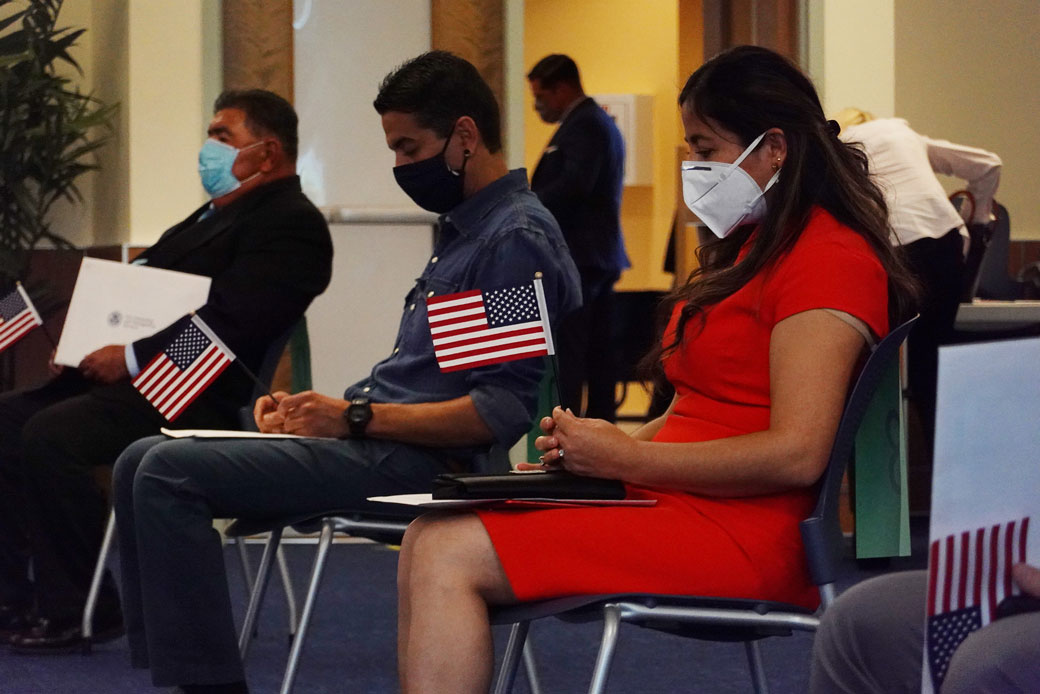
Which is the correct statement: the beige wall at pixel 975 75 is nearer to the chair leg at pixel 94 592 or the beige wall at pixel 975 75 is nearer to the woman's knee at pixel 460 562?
the chair leg at pixel 94 592

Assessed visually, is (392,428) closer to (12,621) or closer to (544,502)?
(544,502)

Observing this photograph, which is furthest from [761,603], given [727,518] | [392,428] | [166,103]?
[166,103]

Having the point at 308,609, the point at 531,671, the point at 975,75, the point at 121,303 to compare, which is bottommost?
the point at 531,671

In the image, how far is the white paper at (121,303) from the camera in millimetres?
3365

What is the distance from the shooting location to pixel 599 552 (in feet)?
5.69

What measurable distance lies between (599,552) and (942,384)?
0.65m

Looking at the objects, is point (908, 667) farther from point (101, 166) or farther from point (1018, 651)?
point (101, 166)

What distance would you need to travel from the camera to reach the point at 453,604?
1.70 metres

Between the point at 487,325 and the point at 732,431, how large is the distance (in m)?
0.61

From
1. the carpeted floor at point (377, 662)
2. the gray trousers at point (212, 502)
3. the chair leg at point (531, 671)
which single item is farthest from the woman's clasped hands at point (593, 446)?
the carpeted floor at point (377, 662)

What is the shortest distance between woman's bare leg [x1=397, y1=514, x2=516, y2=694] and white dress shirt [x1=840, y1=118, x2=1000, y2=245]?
114 inches

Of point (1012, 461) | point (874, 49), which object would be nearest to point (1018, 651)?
point (1012, 461)

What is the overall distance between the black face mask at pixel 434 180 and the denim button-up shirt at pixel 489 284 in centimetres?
4

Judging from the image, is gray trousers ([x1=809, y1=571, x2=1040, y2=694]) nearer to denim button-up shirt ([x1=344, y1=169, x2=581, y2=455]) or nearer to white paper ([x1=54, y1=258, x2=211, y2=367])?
denim button-up shirt ([x1=344, y1=169, x2=581, y2=455])
